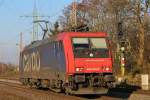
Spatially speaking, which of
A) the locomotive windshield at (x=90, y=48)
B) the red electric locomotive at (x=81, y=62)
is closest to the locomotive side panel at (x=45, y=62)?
the red electric locomotive at (x=81, y=62)

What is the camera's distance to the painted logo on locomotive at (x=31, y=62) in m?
32.9

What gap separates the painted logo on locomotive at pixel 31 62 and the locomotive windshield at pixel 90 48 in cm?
696

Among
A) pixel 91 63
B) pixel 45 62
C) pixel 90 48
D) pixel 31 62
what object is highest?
pixel 90 48

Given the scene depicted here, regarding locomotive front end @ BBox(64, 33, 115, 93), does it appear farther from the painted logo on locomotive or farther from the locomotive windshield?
the painted logo on locomotive

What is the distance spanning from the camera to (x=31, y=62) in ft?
116

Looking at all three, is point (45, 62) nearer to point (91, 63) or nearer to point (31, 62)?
point (31, 62)

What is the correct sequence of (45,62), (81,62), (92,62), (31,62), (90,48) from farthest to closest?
(31,62), (45,62), (90,48), (92,62), (81,62)

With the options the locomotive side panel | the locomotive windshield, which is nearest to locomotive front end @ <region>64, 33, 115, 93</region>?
the locomotive windshield

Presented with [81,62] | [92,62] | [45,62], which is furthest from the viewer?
[45,62]

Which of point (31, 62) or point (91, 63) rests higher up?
point (31, 62)

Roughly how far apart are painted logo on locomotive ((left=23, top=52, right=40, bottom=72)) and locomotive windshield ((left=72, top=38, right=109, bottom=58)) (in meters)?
6.96

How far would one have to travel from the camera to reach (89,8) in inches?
2990

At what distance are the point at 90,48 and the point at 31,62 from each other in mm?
10374

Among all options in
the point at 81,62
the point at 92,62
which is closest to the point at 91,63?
the point at 92,62
